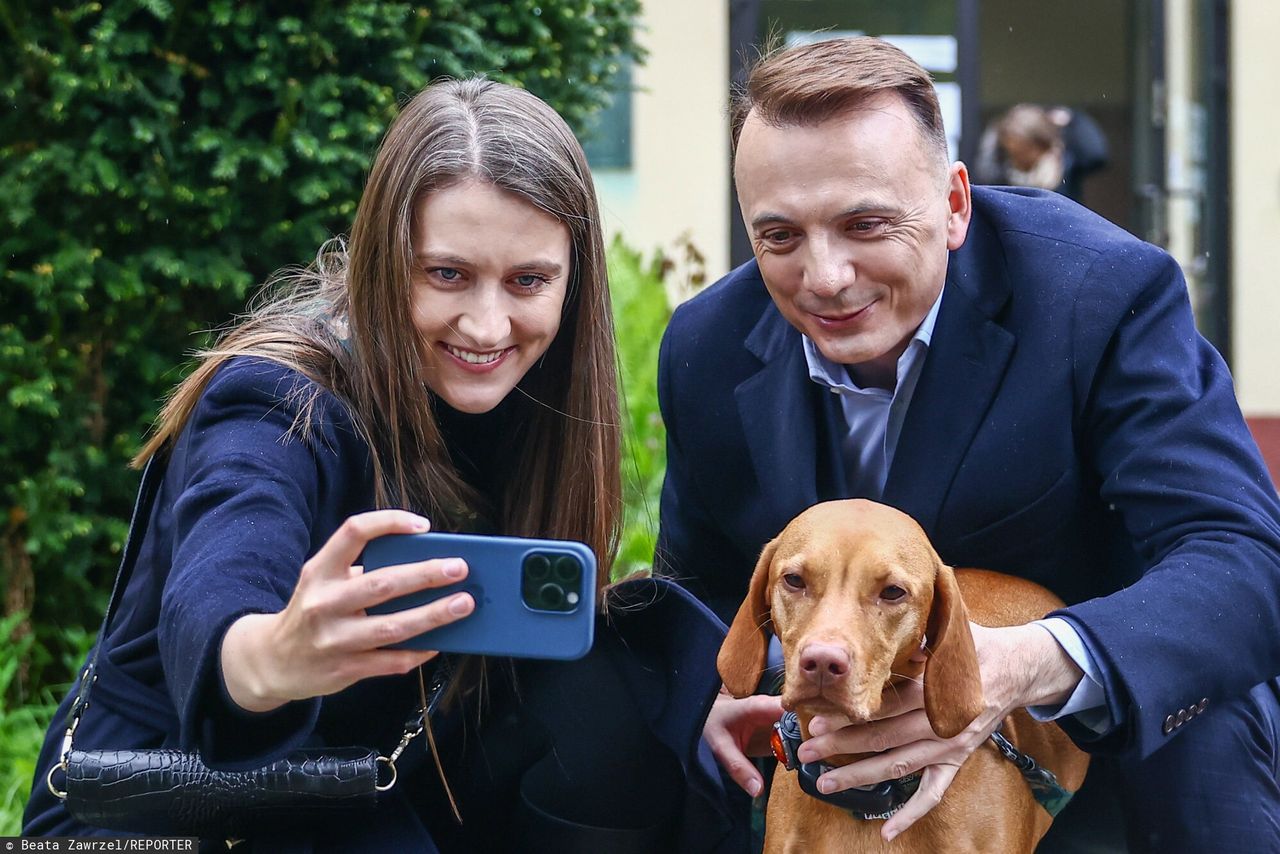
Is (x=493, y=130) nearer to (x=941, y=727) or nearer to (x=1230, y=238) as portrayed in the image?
(x=941, y=727)

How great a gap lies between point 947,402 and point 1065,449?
0.81 feet

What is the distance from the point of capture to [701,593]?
3312 mm

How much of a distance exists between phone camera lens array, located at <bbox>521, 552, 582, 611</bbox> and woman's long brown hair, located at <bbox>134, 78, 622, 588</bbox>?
75 centimetres

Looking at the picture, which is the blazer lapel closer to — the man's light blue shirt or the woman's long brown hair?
the man's light blue shirt

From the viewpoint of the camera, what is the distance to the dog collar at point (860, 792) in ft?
7.84

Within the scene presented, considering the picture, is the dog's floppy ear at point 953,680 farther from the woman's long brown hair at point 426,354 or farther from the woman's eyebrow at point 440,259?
the woman's eyebrow at point 440,259

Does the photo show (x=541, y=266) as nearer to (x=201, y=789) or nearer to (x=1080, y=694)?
(x=201, y=789)

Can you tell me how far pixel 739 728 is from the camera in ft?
9.57

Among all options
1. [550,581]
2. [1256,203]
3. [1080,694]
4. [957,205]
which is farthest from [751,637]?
[1256,203]

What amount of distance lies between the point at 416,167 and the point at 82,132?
76.1 inches

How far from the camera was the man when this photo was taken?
237 centimetres

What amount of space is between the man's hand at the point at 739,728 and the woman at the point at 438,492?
3.9 inches

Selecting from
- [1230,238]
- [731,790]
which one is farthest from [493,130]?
[1230,238]

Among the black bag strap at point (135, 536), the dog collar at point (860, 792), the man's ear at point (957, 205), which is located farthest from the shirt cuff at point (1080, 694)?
the black bag strap at point (135, 536)
